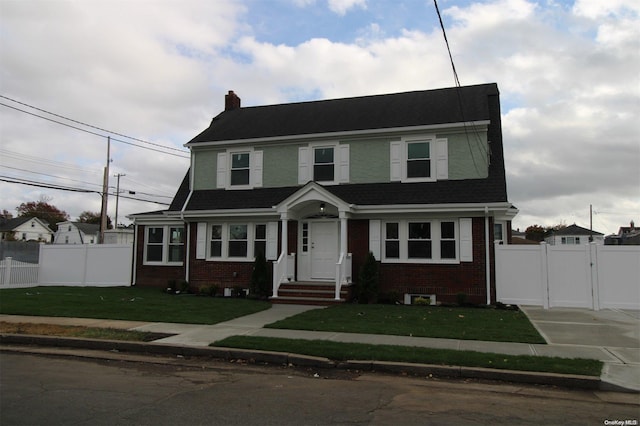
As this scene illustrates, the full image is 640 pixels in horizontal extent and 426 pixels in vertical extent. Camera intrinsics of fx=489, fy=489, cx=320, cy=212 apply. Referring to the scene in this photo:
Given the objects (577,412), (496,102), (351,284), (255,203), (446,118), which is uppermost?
(496,102)

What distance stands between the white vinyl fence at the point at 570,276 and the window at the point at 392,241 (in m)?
3.17

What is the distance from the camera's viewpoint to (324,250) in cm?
1725

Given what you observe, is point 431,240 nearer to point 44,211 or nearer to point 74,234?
point 74,234

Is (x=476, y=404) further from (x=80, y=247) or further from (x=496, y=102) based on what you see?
(x=80, y=247)

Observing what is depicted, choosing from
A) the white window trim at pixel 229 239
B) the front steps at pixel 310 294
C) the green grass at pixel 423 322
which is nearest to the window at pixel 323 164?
the white window trim at pixel 229 239

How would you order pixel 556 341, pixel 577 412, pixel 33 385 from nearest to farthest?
pixel 577 412 → pixel 33 385 → pixel 556 341

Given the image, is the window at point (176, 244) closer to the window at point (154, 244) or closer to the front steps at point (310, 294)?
the window at point (154, 244)

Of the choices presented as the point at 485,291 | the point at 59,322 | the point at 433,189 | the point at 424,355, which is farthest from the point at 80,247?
the point at 424,355

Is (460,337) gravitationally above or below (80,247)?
below

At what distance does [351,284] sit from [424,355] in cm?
821

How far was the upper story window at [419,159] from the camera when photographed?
16609 millimetres

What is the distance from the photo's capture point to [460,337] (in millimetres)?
9430

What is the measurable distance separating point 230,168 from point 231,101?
5.04m

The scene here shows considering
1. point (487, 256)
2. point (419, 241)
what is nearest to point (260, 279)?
point (419, 241)
